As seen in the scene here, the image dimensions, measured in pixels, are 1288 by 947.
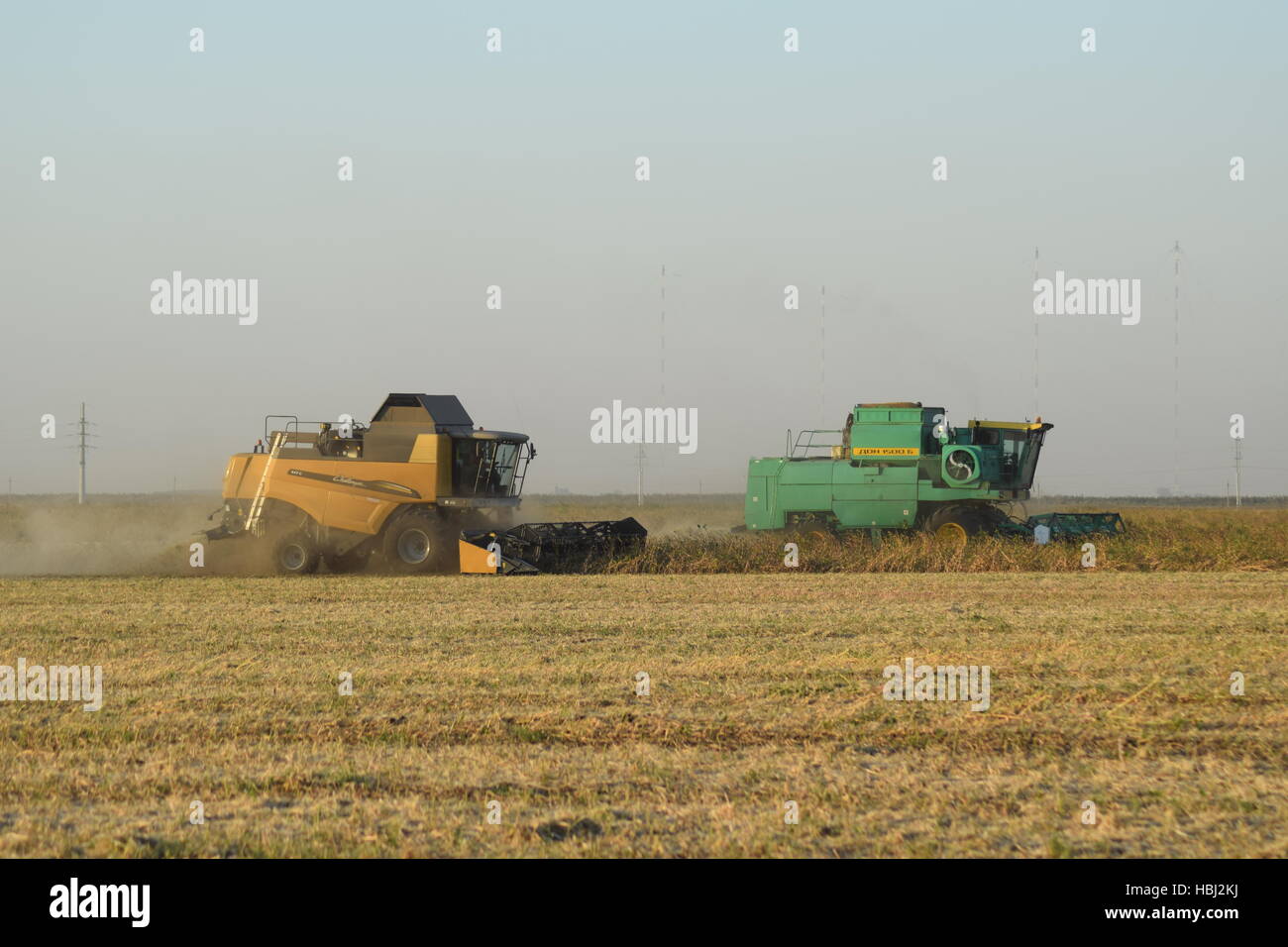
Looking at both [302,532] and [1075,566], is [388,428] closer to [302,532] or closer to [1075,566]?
[302,532]

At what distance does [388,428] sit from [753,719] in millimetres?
15683

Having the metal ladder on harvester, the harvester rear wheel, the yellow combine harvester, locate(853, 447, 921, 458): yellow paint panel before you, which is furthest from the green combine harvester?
the metal ladder on harvester

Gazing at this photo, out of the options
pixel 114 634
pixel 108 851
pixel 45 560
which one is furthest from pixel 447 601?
pixel 45 560

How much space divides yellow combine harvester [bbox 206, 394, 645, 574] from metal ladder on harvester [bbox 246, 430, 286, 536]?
2cm

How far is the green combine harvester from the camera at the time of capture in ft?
74.9

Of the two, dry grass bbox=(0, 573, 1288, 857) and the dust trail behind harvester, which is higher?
the dust trail behind harvester

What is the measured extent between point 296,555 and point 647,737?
1639 cm

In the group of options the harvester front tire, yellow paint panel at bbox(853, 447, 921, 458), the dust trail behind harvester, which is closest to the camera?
the harvester front tire

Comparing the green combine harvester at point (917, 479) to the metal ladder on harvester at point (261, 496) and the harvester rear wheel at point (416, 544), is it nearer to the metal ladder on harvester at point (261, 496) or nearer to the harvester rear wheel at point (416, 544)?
the harvester rear wheel at point (416, 544)

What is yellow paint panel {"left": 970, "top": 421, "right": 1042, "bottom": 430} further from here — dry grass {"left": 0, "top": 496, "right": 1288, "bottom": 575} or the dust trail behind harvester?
the dust trail behind harvester

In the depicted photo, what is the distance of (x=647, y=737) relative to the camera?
25.1 ft

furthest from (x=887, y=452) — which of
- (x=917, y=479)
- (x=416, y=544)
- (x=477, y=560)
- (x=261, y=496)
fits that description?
(x=261, y=496)

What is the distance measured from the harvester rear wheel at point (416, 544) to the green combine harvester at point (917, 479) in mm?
6677

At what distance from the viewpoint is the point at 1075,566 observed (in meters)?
21.5
